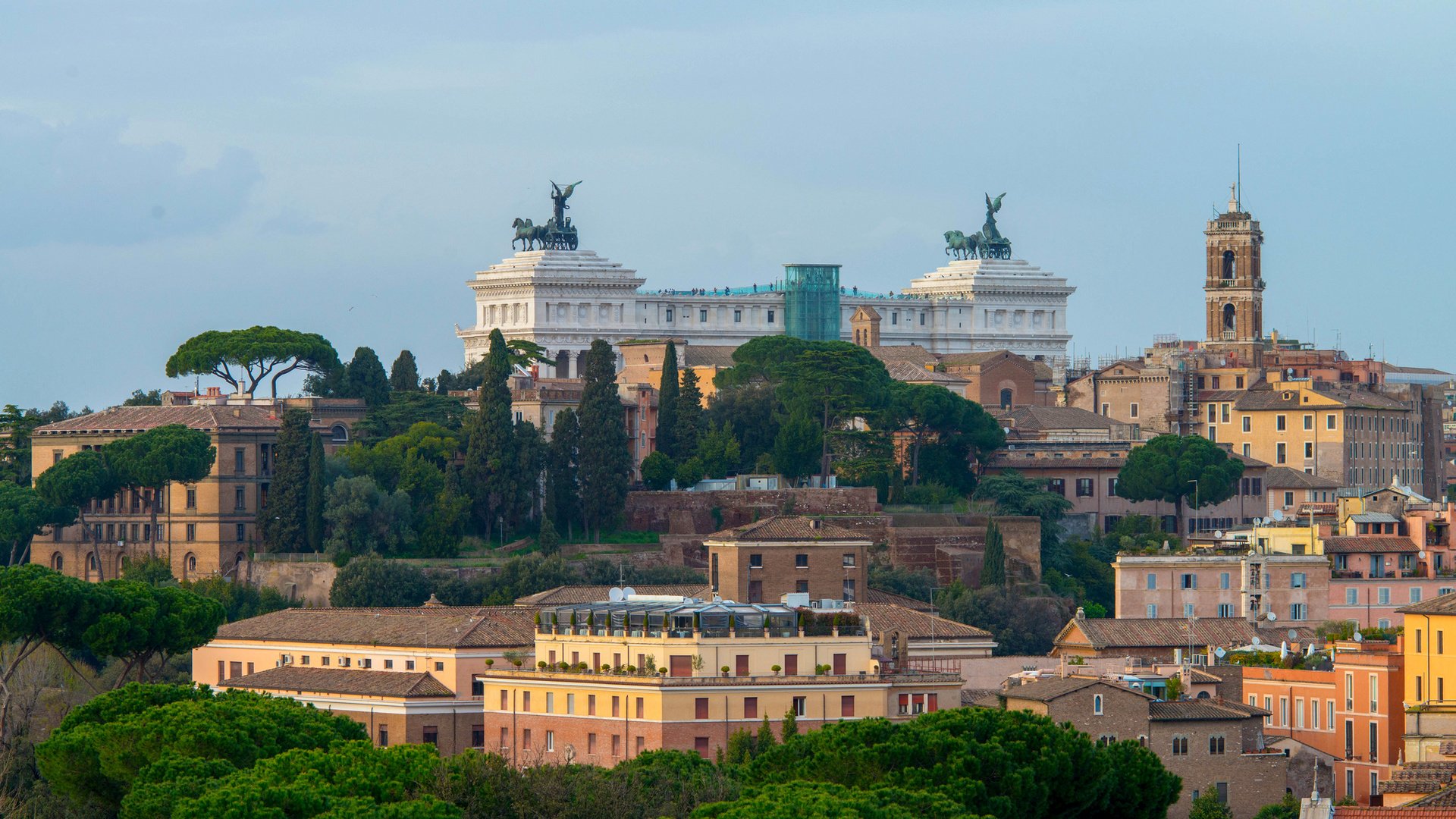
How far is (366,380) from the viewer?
102 meters

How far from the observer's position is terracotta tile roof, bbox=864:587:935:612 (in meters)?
83.2

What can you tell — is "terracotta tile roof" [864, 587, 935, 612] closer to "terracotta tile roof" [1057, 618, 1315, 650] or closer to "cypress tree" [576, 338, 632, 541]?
"terracotta tile roof" [1057, 618, 1315, 650]

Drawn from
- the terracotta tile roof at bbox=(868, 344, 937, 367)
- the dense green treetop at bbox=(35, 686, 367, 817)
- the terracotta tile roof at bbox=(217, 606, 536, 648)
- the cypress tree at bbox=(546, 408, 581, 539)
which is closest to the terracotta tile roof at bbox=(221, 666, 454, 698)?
the terracotta tile roof at bbox=(217, 606, 536, 648)

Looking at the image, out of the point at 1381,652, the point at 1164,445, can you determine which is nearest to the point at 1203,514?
the point at 1164,445

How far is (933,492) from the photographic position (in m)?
102

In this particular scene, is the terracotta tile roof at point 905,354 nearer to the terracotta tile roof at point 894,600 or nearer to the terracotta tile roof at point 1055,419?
the terracotta tile roof at point 1055,419

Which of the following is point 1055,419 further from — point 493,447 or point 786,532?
point 786,532

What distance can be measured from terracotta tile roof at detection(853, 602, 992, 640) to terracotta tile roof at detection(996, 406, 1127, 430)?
38682 mm

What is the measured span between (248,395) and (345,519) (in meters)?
12.4

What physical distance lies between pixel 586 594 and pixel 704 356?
Result: 45.9 meters

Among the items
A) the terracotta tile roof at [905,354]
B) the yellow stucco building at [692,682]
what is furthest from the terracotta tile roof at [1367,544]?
the terracotta tile roof at [905,354]

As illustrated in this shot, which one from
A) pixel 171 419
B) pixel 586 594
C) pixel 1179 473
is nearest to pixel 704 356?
pixel 1179 473

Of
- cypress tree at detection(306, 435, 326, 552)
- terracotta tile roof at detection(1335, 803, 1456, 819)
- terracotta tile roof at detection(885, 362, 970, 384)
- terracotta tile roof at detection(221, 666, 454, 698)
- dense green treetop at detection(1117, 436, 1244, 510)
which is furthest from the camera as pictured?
terracotta tile roof at detection(885, 362, 970, 384)

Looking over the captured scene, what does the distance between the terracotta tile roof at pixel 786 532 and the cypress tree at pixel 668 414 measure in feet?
50.9
